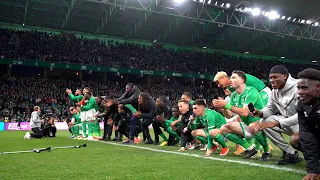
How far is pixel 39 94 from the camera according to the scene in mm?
27438

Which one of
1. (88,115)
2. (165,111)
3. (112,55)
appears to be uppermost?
(112,55)

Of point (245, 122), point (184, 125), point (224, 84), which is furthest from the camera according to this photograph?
point (184, 125)

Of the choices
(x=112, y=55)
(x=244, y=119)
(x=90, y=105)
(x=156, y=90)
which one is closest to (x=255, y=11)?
(x=156, y=90)

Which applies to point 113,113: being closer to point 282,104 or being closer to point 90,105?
point 90,105

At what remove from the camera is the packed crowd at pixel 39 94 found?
24.7 m

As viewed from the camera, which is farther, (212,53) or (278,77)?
(212,53)

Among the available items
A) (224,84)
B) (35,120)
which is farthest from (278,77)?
(35,120)

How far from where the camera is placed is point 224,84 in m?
6.61

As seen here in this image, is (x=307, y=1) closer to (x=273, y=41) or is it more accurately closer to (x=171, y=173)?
(x=273, y=41)

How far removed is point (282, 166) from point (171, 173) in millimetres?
1839

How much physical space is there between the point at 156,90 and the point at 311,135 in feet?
105

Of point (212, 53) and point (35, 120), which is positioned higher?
point (212, 53)

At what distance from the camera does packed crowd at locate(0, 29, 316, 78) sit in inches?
1162

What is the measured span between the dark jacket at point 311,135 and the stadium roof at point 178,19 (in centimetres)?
2239
